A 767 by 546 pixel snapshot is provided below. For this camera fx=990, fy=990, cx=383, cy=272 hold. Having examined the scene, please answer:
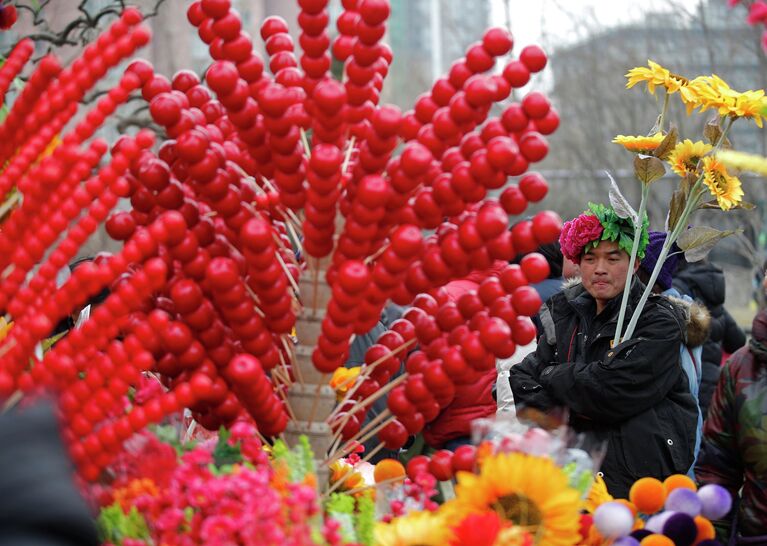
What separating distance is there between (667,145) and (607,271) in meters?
0.57

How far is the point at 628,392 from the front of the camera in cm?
314

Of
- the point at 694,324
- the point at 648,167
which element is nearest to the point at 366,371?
the point at 648,167

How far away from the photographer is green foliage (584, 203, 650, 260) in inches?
129

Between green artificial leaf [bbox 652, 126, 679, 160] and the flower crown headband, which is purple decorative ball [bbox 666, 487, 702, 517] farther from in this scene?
the flower crown headband

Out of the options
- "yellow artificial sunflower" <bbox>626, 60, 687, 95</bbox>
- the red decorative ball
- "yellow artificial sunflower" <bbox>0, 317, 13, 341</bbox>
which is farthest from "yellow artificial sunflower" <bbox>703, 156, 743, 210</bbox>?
"yellow artificial sunflower" <bbox>0, 317, 13, 341</bbox>

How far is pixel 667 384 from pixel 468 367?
5.30 ft

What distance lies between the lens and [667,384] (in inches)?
127

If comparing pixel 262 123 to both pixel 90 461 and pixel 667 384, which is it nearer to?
pixel 90 461

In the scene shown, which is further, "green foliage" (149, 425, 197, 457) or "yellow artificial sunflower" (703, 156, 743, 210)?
"yellow artificial sunflower" (703, 156, 743, 210)

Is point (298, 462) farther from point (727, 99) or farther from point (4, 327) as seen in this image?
point (727, 99)

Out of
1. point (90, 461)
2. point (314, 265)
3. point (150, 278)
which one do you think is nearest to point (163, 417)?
point (90, 461)

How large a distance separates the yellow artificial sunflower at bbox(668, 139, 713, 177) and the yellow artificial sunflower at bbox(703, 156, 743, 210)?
12 cm

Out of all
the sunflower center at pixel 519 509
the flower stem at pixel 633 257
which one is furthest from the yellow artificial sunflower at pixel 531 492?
the flower stem at pixel 633 257

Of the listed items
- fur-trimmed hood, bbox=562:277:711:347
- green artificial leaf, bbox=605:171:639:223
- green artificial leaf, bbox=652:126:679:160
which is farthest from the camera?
fur-trimmed hood, bbox=562:277:711:347
